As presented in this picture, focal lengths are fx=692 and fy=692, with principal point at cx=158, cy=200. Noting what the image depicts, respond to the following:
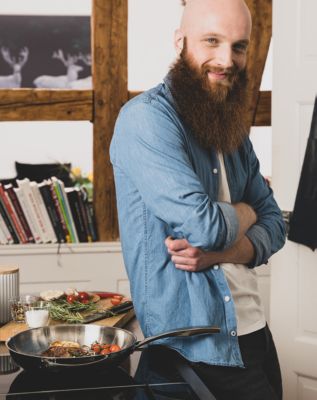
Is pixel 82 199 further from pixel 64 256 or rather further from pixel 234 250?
pixel 234 250

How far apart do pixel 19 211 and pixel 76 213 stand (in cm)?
31

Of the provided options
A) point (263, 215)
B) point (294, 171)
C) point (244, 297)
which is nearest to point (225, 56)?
point (263, 215)

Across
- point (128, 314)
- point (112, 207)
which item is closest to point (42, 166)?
point (112, 207)

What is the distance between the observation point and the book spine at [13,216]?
374cm

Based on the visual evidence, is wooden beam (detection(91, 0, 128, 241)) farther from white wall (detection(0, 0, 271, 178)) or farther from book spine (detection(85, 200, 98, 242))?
white wall (detection(0, 0, 271, 178))

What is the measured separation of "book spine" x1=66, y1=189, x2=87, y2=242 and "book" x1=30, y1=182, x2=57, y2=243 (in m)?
0.14

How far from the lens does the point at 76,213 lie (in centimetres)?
383

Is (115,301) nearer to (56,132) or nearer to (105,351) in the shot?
(105,351)

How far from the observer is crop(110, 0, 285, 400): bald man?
1639 mm

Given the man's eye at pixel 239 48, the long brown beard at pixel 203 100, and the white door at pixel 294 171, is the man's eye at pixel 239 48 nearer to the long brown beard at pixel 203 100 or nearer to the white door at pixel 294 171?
the long brown beard at pixel 203 100

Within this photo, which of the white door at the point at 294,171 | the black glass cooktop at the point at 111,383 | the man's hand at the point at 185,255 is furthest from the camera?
the white door at the point at 294,171

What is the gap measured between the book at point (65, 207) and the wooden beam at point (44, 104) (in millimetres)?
357

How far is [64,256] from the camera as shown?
380cm

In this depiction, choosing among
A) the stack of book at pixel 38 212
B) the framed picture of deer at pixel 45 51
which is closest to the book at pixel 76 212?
the stack of book at pixel 38 212
